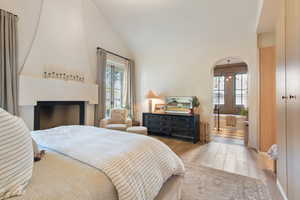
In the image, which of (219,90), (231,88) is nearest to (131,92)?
(219,90)

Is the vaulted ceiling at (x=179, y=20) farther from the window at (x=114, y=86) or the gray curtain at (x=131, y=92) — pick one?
the window at (x=114, y=86)

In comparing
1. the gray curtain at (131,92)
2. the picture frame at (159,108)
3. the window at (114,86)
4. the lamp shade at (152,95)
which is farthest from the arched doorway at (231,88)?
the window at (114,86)

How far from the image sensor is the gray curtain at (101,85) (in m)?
4.04

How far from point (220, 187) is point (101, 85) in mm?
3511

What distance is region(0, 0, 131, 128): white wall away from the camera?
286cm

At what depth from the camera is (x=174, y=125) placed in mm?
4219

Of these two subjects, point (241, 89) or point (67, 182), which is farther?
point (241, 89)

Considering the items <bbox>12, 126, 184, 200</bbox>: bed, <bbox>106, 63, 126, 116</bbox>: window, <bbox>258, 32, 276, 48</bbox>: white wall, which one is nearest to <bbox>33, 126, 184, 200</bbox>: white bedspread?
<bbox>12, 126, 184, 200</bbox>: bed

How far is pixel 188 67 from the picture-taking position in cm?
445

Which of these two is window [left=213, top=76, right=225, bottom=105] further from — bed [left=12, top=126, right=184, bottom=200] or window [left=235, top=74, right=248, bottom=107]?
bed [left=12, top=126, right=184, bottom=200]

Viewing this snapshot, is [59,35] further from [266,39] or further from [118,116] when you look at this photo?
[266,39]

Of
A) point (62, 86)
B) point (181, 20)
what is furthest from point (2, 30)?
point (181, 20)

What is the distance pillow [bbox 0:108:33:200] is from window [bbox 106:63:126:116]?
392 centimetres

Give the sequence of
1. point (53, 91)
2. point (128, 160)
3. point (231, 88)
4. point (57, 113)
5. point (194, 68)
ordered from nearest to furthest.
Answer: point (128, 160) → point (53, 91) → point (57, 113) → point (194, 68) → point (231, 88)
